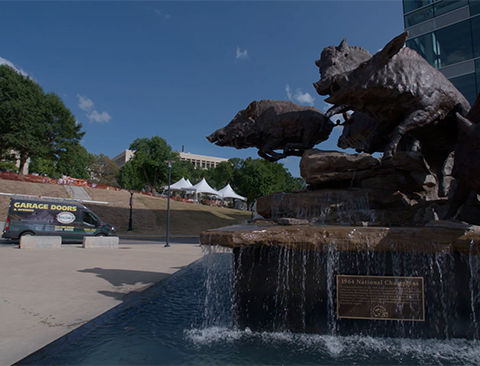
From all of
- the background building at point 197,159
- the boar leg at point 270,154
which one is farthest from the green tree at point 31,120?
the background building at point 197,159

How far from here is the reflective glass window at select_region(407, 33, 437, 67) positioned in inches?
1022

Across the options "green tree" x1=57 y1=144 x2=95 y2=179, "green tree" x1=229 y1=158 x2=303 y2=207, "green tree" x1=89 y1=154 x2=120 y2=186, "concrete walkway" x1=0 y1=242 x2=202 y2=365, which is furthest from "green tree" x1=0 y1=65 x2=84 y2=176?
"green tree" x1=89 y1=154 x2=120 y2=186

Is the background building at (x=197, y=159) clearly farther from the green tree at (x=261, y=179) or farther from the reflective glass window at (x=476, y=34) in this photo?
the reflective glass window at (x=476, y=34)

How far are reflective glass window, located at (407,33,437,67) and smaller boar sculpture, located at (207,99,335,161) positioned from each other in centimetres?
2500

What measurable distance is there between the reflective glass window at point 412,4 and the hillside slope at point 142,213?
2700 cm

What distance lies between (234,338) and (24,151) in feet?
152

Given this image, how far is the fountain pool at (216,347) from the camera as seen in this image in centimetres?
319

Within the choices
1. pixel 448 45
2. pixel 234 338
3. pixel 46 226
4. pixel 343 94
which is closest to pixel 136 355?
pixel 234 338

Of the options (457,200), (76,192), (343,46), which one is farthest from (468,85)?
(76,192)

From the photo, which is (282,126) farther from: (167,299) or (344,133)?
(167,299)

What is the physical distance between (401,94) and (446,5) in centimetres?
2796

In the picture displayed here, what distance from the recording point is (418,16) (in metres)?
27.3

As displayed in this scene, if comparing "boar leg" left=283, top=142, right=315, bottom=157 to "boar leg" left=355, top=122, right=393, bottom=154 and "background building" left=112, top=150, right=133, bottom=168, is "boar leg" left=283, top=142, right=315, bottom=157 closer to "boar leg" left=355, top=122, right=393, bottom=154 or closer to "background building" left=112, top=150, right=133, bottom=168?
"boar leg" left=355, top=122, right=393, bottom=154

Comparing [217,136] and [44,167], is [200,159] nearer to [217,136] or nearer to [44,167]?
[44,167]
